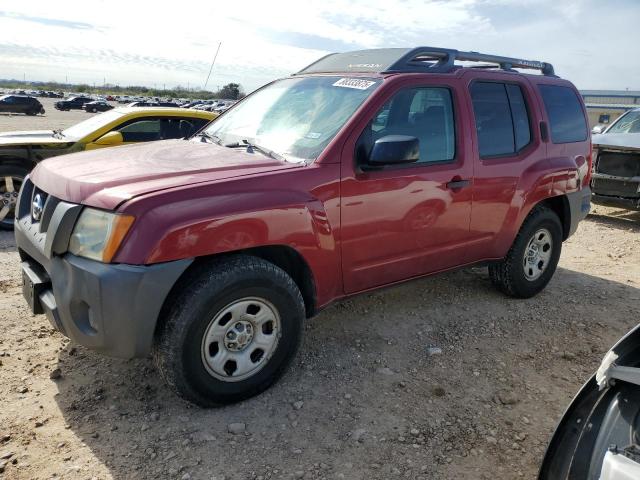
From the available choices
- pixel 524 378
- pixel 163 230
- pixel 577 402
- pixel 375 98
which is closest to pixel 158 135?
pixel 375 98

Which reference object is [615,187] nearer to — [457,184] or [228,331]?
[457,184]

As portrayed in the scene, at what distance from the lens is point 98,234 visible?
2.59 m

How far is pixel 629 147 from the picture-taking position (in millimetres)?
8109

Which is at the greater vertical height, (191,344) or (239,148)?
(239,148)

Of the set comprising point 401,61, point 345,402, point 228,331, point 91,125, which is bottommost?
point 345,402

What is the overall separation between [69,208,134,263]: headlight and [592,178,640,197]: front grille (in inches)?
313

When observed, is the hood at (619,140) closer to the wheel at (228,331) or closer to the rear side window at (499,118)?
the rear side window at (499,118)

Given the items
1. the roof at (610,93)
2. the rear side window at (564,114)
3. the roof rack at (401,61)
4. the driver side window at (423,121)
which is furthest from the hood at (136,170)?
the roof at (610,93)

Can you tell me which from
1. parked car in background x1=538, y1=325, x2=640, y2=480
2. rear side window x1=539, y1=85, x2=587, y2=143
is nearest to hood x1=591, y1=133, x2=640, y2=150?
rear side window x1=539, y1=85, x2=587, y2=143

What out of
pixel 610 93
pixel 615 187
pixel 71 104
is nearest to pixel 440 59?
pixel 615 187

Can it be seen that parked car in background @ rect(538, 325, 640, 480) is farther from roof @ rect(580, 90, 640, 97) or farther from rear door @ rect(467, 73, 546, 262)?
roof @ rect(580, 90, 640, 97)

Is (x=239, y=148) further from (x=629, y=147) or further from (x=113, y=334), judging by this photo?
(x=629, y=147)

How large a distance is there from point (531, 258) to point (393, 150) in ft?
7.67

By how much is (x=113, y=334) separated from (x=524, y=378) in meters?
2.57
